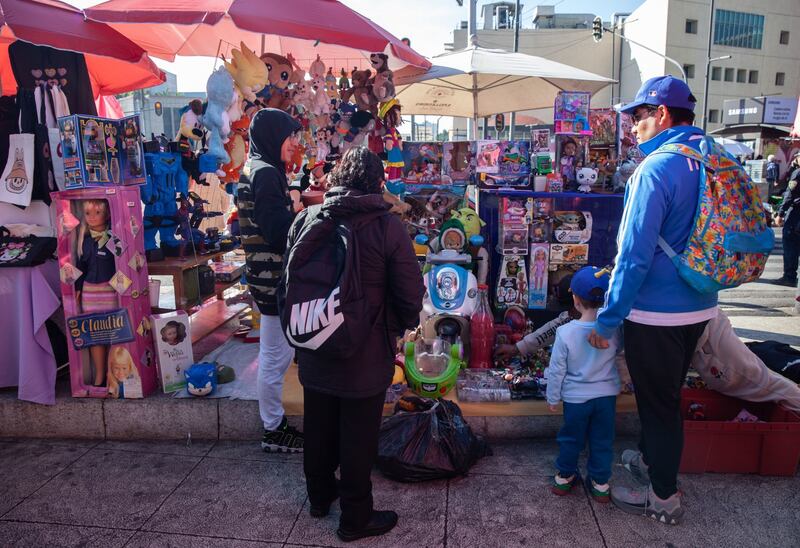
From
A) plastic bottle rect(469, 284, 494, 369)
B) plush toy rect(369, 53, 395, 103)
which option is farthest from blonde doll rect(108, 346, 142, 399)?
plush toy rect(369, 53, 395, 103)

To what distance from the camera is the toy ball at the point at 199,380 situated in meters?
3.71

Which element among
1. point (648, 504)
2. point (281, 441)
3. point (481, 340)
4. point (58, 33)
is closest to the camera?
point (648, 504)

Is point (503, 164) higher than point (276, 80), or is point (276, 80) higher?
point (276, 80)

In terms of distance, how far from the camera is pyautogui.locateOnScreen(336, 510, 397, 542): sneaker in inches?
103

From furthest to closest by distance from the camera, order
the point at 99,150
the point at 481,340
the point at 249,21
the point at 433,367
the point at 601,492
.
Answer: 1. the point at 481,340
2. the point at 433,367
3. the point at 249,21
4. the point at 99,150
5. the point at 601,492

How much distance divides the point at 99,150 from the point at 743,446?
4365 millimetres

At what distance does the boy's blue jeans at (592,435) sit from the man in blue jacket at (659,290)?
0.70 feet

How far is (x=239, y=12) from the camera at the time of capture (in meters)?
3.69

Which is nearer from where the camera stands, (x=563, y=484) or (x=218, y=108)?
(x=563, y=484)

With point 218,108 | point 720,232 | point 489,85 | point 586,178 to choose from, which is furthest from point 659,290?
point 489,85

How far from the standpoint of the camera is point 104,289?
3.62 m

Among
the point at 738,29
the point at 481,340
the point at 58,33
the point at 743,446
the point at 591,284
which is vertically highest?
the point at 738,29

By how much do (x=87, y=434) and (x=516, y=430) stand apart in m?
2.91

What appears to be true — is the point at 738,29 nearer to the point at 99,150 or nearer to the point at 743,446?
the point at 743,446
